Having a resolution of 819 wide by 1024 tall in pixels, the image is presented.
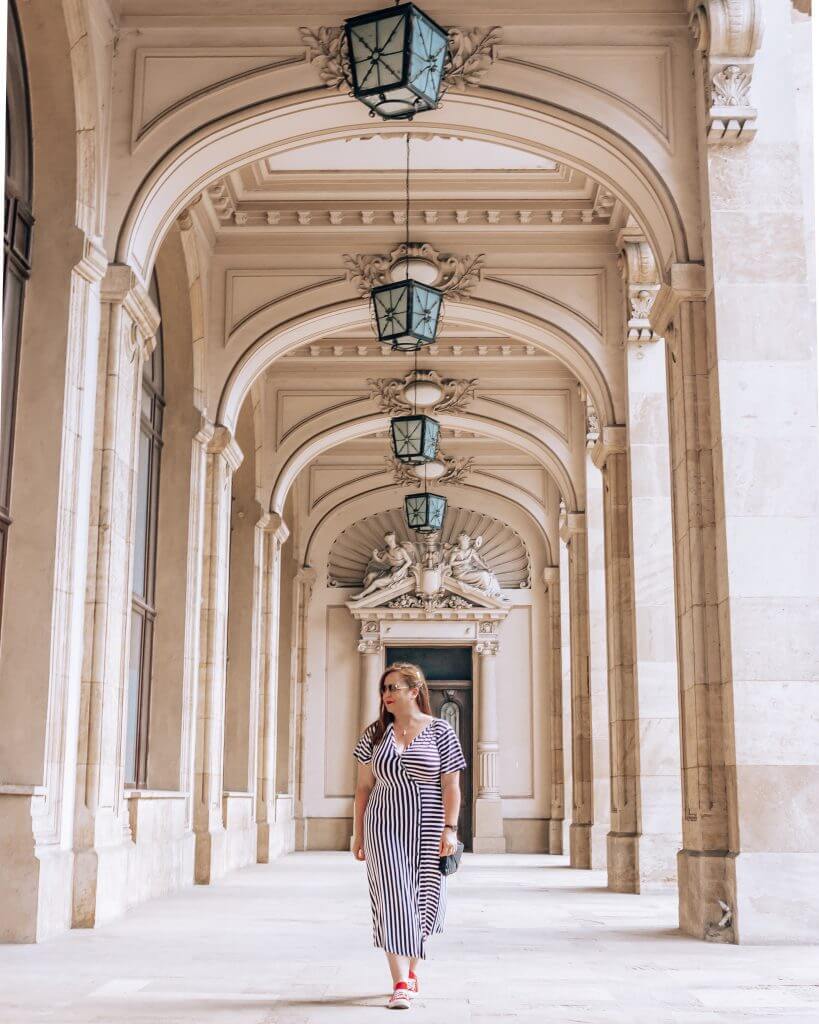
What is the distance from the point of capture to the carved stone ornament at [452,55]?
29.5 ft

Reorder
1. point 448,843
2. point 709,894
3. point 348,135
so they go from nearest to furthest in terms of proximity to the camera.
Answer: point 448,843 < point 709,894 < point 348,135

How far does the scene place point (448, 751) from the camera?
5.18 m

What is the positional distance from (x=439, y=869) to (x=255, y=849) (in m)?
11.4

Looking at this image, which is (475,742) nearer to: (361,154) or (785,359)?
(361,154)

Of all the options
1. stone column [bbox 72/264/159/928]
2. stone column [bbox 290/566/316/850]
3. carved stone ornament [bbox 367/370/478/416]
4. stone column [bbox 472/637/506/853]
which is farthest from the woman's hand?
stone column [bbox 472/637/506/853]

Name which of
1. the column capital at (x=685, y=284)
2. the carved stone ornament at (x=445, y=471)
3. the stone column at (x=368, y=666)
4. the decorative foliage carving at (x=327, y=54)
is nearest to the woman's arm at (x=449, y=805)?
the column capital at (x=685, y=284)

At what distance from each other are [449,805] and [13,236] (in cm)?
463

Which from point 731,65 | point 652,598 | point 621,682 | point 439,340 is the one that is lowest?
point 621,682

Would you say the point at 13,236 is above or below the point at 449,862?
above

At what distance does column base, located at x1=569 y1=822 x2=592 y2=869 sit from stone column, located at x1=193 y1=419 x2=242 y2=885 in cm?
447

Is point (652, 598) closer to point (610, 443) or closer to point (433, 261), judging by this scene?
point (610, 443)

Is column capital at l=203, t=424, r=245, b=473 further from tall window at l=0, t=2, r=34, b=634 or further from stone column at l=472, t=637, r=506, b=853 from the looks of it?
stone column at l=472, t=637, r=506, b=853

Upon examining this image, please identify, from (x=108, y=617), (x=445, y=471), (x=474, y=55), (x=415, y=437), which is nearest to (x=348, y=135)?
(x=474, y=55)

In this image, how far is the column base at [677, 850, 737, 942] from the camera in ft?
23.4
